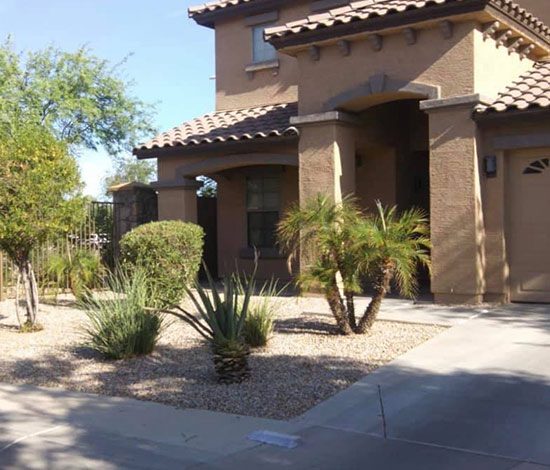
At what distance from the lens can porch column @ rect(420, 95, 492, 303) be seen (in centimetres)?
1168

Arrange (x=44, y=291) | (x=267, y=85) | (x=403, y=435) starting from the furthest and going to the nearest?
(x=267, y=85), (x=44, y=291), (x=403, y=435)

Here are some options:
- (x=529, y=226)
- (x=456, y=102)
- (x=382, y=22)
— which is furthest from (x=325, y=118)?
(x=529, y=226)

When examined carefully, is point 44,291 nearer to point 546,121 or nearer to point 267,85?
point 267,85

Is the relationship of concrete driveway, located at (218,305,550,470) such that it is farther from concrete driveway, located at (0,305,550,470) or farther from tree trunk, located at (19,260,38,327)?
tree trunk, located at (19,260,38,327)

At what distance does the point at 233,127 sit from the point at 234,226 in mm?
2515

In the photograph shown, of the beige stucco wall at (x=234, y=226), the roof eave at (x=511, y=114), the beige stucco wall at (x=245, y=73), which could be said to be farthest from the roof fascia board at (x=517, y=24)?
the beige stucco wall at (x=234, y=226)

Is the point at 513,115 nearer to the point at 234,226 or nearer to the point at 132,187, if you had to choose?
the point at 234,226

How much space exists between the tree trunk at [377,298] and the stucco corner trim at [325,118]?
4294mm

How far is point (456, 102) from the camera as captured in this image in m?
11.7

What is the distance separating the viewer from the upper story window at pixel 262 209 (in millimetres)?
16844

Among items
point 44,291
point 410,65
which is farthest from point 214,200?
point 410,65

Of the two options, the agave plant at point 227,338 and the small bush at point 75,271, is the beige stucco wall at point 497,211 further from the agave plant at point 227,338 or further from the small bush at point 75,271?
the small bush at point 75,271

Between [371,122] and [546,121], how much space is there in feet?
12.8

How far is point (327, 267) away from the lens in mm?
9695
